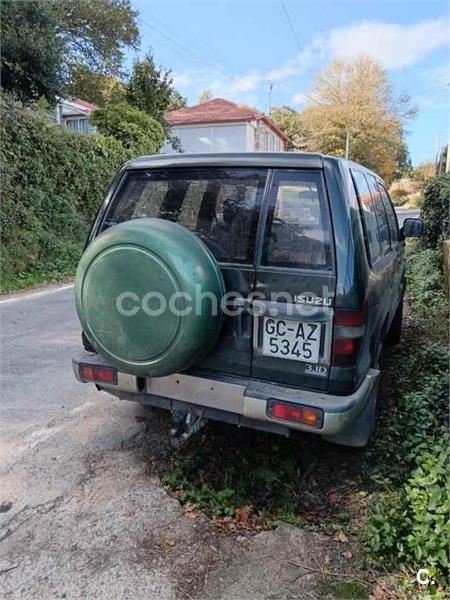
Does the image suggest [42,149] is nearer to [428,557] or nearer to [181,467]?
[181,467]

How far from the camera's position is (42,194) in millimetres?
9789

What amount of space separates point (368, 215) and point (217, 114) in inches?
1167

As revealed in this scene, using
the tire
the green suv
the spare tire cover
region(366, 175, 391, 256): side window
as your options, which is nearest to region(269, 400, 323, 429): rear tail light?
the green suv

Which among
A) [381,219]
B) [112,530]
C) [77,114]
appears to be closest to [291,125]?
[77,114]

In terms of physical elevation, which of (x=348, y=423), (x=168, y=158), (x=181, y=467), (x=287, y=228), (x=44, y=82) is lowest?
(x=181, y=467)

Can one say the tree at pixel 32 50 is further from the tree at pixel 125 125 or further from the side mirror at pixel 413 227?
the side mirror at pixel 413 227

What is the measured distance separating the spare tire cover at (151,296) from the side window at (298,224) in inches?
14.4

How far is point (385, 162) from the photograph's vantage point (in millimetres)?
39781

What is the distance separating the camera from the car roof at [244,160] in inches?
94.5

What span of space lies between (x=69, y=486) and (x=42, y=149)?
358 inches

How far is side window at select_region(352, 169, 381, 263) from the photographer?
2708 mm

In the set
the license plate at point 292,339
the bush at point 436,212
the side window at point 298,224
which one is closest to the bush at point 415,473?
the license plate at point 292,339

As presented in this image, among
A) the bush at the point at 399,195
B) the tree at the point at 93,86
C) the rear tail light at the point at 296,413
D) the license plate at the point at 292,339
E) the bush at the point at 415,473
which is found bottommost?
the bush at the point at 415,473

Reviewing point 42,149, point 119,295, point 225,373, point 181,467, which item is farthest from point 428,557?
point 42,149
